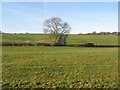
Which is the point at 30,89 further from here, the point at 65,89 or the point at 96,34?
the point at 96,34

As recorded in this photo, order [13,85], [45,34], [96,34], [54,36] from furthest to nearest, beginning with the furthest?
[96,34] → [45,34] → [54,36] → [13,85]

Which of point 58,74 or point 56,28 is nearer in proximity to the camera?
point 58,74

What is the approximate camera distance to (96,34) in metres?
80.7

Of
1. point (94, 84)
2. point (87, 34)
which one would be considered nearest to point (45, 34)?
point (87, 34)

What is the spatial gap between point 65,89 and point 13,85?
217 centimetres

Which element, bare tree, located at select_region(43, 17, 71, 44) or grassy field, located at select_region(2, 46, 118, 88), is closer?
grassy field, located at select_region(2, 46, 118, 88)

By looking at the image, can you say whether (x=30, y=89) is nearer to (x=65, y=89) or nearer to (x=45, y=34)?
(x=65, y=89)

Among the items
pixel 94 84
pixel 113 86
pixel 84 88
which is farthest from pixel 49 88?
pixel 113 86

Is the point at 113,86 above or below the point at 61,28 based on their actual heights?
below

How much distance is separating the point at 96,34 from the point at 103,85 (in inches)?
2841

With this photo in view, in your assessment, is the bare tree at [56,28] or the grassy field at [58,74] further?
the bare tree at [56,28]

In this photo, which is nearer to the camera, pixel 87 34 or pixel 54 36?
pixel 54 36

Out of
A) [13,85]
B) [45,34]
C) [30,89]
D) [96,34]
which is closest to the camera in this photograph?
[30,89]

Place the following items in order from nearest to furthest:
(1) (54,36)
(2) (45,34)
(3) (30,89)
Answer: (3) (30,89) < (1) (54,36) < (2) (45,34)
